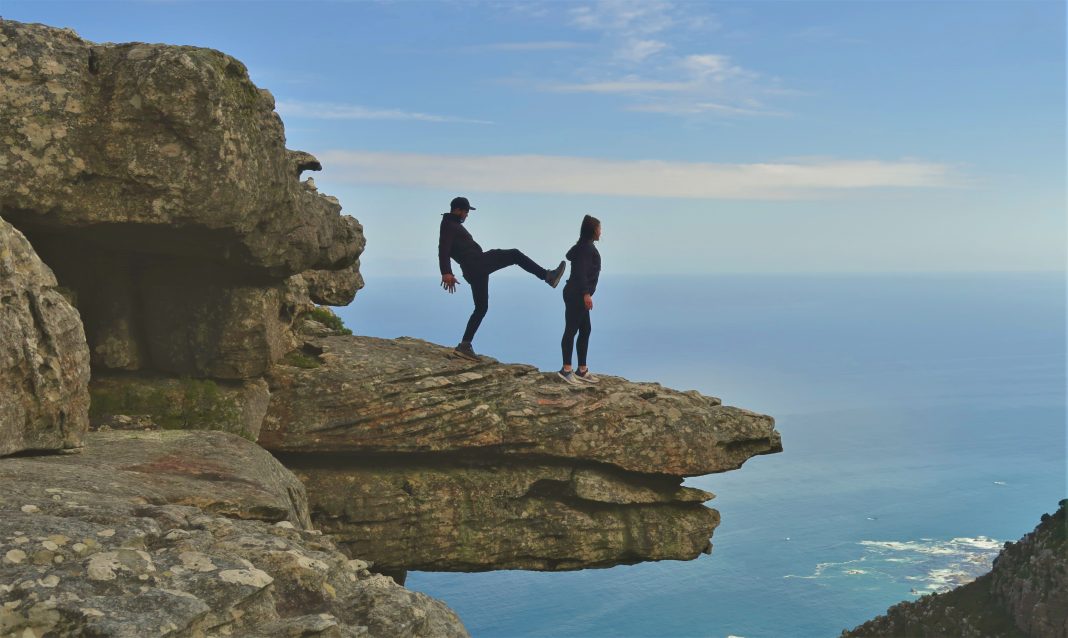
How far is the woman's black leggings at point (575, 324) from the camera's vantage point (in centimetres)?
2819

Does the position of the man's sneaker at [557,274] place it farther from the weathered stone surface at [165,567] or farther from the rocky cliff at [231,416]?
the weathered stone surface at [165,567]

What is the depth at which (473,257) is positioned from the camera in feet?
92.9

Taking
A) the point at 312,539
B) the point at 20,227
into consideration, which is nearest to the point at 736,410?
the point at 312,539

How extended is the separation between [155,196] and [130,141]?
136 cm

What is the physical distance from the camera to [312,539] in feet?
49.3

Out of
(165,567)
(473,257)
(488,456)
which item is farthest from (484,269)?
(165,567)

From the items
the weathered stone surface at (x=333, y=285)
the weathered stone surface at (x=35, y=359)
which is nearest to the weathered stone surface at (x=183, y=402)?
the weathered stone surface at (x=35, y=359)

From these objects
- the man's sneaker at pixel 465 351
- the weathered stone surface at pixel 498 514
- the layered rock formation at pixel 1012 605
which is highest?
the man's sneaker at pixel 465 351

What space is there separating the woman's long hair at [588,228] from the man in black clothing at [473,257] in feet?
3.74

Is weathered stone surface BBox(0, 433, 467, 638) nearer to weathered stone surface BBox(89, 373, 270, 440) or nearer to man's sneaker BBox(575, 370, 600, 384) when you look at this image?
weathered stone surface BBox(89, 373, 270, 440)

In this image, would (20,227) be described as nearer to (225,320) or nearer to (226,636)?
(225,320)

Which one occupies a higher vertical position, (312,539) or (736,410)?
(736,410)

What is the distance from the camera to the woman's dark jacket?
2809 centimetres

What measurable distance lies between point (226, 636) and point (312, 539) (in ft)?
13.6
